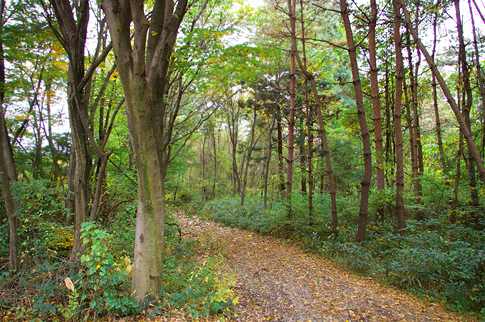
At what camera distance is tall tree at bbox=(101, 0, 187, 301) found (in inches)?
117

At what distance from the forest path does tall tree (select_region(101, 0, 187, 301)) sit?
5.23 ft

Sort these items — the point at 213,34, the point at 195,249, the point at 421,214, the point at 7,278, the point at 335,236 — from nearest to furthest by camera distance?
the point at 7,278, the point at 213,34, the point at 195,249, the point at 335,236, the point at 421,214

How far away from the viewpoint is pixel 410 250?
16.3 feet

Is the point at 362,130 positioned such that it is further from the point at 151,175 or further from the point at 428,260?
the point at 151,175

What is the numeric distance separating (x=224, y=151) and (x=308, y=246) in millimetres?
18786

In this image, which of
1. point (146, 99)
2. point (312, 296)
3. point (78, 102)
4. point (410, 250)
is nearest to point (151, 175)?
point (146, 99)

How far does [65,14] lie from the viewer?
409 cm

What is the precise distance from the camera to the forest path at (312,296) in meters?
3.76

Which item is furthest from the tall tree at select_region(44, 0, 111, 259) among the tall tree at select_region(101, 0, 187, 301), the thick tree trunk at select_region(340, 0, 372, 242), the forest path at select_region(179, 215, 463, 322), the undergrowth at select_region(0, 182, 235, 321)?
the thick tree trunk at select_region(340, 0, 372, 242)

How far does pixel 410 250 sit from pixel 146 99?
550cm

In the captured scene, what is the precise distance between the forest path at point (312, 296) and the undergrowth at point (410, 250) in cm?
33

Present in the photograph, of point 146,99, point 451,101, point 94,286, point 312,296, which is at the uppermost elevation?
point 451,101

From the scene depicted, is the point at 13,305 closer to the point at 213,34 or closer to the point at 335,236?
the point at 213,34

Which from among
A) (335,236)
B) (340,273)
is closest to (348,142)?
(335,236)
